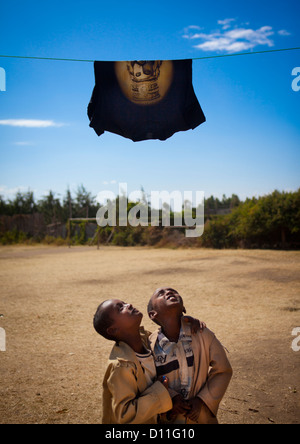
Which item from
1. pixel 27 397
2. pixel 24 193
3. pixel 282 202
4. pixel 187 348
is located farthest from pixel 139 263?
pixel 24 193

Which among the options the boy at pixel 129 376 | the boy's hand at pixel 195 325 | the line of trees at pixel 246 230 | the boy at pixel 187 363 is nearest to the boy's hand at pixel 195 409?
the boy at pixel 187 363

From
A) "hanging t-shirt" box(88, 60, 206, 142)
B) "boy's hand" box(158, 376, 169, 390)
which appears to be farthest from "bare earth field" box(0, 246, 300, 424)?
"hanging t-shirt" box(88, 60, 206, 142)

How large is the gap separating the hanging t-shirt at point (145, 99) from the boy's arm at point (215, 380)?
327 cm

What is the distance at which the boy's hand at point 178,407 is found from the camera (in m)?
1.95

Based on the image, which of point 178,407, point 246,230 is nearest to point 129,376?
point 178,407

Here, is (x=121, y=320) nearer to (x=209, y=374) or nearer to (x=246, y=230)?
(x=209, y=374)

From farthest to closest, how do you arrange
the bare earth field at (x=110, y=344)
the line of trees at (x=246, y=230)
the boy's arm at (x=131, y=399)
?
the line of trees at (x=246, y=230)
the bare earth field at (x=110, y=344)
the boy's arm at (x=131, y=399)

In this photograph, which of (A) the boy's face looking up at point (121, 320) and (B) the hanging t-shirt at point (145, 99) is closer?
(A) the boy's face looking up at point (121, 320)

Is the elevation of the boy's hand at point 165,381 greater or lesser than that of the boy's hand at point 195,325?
lesser

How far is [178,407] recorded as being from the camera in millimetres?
1945

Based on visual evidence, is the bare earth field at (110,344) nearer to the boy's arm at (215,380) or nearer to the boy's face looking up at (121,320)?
the boy's arm at (215,380)

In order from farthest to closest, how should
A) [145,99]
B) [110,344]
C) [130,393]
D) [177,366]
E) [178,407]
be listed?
[110,344], [145,99], [177,366], [178,407], [130,393]

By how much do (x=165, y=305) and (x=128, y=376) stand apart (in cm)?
44

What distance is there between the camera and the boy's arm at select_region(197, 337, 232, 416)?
2.03 m
